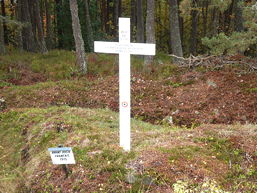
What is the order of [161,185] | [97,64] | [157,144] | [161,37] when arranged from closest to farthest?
1. [161,185]
2. [157,144]
3. [97,64]
4. [161,37]

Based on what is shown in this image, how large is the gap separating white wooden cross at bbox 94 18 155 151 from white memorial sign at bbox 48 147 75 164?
1.13 meters

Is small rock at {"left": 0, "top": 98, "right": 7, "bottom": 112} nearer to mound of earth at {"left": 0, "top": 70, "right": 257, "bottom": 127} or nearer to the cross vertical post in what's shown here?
mound of earth at {"left": 0, "top": 70, "right": 257, "bottom": 127}

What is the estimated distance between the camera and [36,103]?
10.5 meters

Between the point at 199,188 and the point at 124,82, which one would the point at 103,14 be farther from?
the point at 199,188

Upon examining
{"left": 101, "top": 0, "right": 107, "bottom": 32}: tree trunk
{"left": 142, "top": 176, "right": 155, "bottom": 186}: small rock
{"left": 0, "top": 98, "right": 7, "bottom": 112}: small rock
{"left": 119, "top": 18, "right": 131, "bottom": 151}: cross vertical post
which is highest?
{"left": 101, "top": 0, "right": 107, "bottom": 32}: tree trunk

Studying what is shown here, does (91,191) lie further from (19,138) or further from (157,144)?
(19,138)

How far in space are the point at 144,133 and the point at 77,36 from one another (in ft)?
27.2

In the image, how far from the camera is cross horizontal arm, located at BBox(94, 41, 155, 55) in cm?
485

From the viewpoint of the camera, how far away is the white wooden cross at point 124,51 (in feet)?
15.9

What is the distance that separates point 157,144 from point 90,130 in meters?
1.77

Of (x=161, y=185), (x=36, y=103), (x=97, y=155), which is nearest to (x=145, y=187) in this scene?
(x=161, y=185)

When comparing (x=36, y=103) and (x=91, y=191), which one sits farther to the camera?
(x=36, y=103)

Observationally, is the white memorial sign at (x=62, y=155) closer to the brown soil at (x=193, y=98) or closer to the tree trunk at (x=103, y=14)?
the brown soil at (x=193, y=98)

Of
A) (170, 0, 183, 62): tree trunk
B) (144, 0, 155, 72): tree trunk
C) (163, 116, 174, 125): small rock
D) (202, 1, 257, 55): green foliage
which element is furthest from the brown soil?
(170, 0, 183, 62): tree trunk
